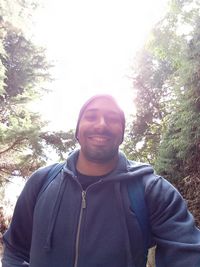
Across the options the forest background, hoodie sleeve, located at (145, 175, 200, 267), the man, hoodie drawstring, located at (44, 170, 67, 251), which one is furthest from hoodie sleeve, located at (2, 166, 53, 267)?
A: the forest background

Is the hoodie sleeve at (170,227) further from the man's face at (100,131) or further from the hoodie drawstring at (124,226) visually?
the man's face at (100,131)

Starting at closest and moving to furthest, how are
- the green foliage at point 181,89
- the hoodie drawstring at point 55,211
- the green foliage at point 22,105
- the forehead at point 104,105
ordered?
the hoodie drawstring at point 55,211 → the forehead at point 104,105 → the green foliage at point 181,89 → the green foliage at point 22,105

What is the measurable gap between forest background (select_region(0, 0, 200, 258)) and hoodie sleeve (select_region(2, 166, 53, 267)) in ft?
13.9

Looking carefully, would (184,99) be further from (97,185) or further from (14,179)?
(14,179)

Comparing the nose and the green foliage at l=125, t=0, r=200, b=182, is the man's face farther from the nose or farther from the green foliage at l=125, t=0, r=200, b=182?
the green foliage at l=125, t=0, r=200, b=182

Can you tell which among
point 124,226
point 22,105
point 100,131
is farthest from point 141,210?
point 22,105

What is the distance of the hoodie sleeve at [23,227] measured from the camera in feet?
6.66

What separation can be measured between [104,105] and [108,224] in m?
0.78

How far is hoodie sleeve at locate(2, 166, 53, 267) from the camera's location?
6.66 ft

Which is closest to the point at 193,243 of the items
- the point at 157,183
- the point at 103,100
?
the point at 157,183

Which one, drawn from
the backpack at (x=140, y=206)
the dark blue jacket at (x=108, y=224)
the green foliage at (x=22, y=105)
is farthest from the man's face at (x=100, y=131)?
the green foliage at (x=22, y=105)

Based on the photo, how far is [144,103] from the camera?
16516 millimetres

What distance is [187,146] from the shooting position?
614 centimetres

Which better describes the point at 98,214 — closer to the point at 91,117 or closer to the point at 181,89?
the point at 91,117
